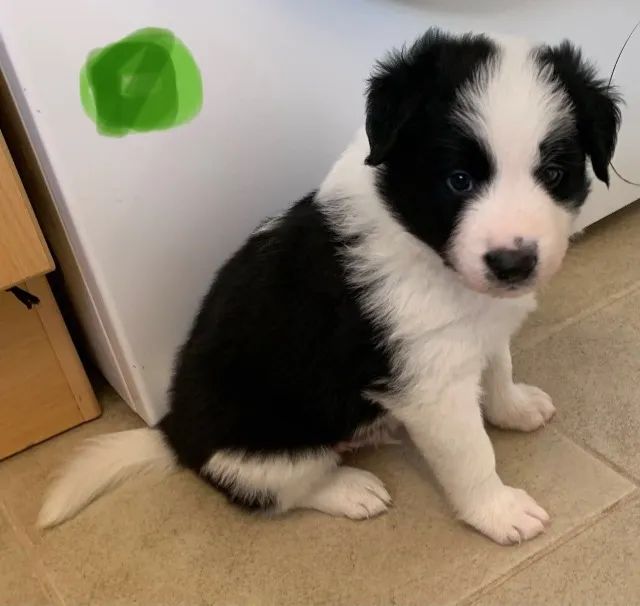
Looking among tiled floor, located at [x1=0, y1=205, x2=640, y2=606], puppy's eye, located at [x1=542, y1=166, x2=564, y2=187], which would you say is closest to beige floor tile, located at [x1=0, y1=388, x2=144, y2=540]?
tiled floor, located at [x1=0, y1=205, x2=640, y2=606]

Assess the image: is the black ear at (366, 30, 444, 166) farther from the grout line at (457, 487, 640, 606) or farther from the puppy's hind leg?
the grout line at (457, 487, 640, 606)

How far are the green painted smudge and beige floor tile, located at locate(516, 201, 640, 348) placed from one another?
1.04 meters

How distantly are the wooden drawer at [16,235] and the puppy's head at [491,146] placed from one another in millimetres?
640

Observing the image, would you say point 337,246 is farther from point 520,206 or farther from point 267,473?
point 267,473

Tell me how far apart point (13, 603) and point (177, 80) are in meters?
1.05

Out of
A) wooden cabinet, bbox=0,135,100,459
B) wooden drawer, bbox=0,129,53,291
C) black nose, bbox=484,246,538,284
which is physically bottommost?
wooden cabinet, bbox=0,135,100,459

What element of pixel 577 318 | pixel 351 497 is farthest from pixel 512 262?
pixel 577 318

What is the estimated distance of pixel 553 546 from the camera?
1481mm

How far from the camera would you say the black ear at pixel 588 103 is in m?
1.20

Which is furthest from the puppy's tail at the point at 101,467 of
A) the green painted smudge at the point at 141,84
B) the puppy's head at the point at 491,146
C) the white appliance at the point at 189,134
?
the puppy's head at the point at 491,146

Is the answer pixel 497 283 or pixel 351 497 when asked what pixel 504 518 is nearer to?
pixel 351 497

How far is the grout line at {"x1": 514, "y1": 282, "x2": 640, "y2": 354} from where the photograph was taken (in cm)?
199

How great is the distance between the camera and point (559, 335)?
6.54ft

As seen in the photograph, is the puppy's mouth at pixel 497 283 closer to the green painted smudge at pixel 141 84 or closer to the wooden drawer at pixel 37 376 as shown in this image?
the green painted smudge at pixel 141 84
